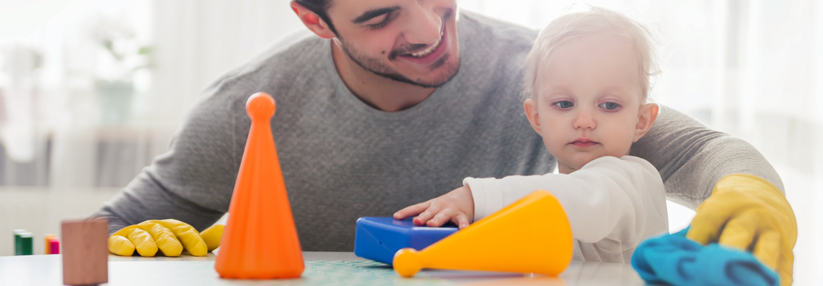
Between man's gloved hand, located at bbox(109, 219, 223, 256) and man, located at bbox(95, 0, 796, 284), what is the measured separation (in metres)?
0.40

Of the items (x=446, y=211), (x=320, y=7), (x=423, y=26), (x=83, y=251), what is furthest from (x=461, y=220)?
(x=320, y=7)

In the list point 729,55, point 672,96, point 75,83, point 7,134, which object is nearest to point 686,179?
point 672,96

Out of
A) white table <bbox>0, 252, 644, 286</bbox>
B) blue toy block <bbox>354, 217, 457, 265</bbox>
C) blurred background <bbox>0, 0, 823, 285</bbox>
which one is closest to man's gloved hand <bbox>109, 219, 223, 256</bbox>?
white table <bbox>0, 252, 644, 286</bbox>

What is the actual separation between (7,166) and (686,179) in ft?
7.36

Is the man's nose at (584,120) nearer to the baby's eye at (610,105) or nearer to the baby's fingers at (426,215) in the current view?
the baby's eye at (610,105)

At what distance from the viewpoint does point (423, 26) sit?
999mm

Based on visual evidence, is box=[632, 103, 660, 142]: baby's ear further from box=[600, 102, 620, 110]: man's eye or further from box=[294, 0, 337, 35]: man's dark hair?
box=[294, 0, 337, 35]: man's dark hair

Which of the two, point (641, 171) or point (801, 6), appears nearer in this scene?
point (641, 171)

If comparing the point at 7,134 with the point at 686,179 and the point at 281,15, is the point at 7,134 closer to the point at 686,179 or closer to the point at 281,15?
the point at 281,15

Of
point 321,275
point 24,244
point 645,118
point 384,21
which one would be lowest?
point 24,244

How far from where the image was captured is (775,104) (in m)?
1.90

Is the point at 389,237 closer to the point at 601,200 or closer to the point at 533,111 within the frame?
the point at 601,200

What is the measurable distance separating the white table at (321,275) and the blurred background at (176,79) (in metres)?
1.51

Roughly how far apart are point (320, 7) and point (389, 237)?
0.61 metres
